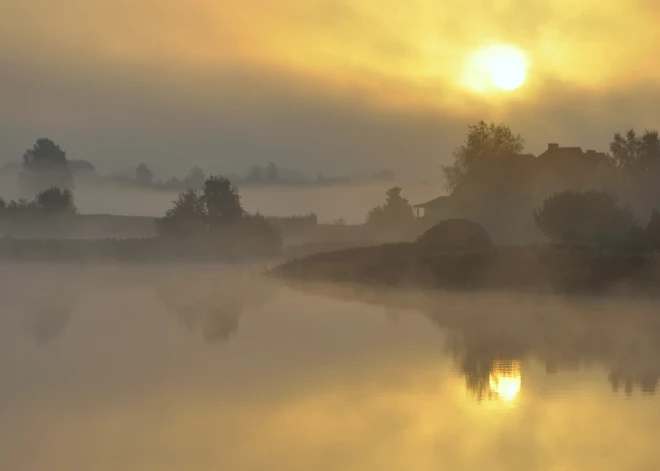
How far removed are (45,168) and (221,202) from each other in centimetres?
4964

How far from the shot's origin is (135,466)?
12461 mm

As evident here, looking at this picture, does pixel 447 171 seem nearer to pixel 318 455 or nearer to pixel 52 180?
pixel 52 180

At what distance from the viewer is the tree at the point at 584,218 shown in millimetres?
48188

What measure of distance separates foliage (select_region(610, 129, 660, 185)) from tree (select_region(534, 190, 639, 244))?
2167 cm

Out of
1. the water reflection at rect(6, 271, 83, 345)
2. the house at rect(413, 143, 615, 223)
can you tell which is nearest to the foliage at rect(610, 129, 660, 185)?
the house at rect(413, 143, 615, 223)

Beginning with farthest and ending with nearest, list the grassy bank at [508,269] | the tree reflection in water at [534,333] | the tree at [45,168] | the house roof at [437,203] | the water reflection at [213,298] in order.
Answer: the tree at [45,168]
the house roof at [437,203]
the grassy bank at [508,269]
the water reflection at [213,298]
the tree reflection in water at [534,333]

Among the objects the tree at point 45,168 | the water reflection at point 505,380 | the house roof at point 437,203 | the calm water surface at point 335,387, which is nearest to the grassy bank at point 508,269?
the calm water surface at point 335,387

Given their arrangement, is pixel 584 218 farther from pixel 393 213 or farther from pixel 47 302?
pixel 393 213

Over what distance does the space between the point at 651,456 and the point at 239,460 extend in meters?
5.87

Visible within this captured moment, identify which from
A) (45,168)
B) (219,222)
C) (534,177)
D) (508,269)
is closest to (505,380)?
(508,269)

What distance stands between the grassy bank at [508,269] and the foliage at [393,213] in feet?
148

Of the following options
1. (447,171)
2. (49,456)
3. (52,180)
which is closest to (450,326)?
(49,456)

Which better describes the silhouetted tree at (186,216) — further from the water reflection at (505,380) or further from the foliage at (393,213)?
the water reflection at (505,380)

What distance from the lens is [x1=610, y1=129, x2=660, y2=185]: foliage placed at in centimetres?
7000
